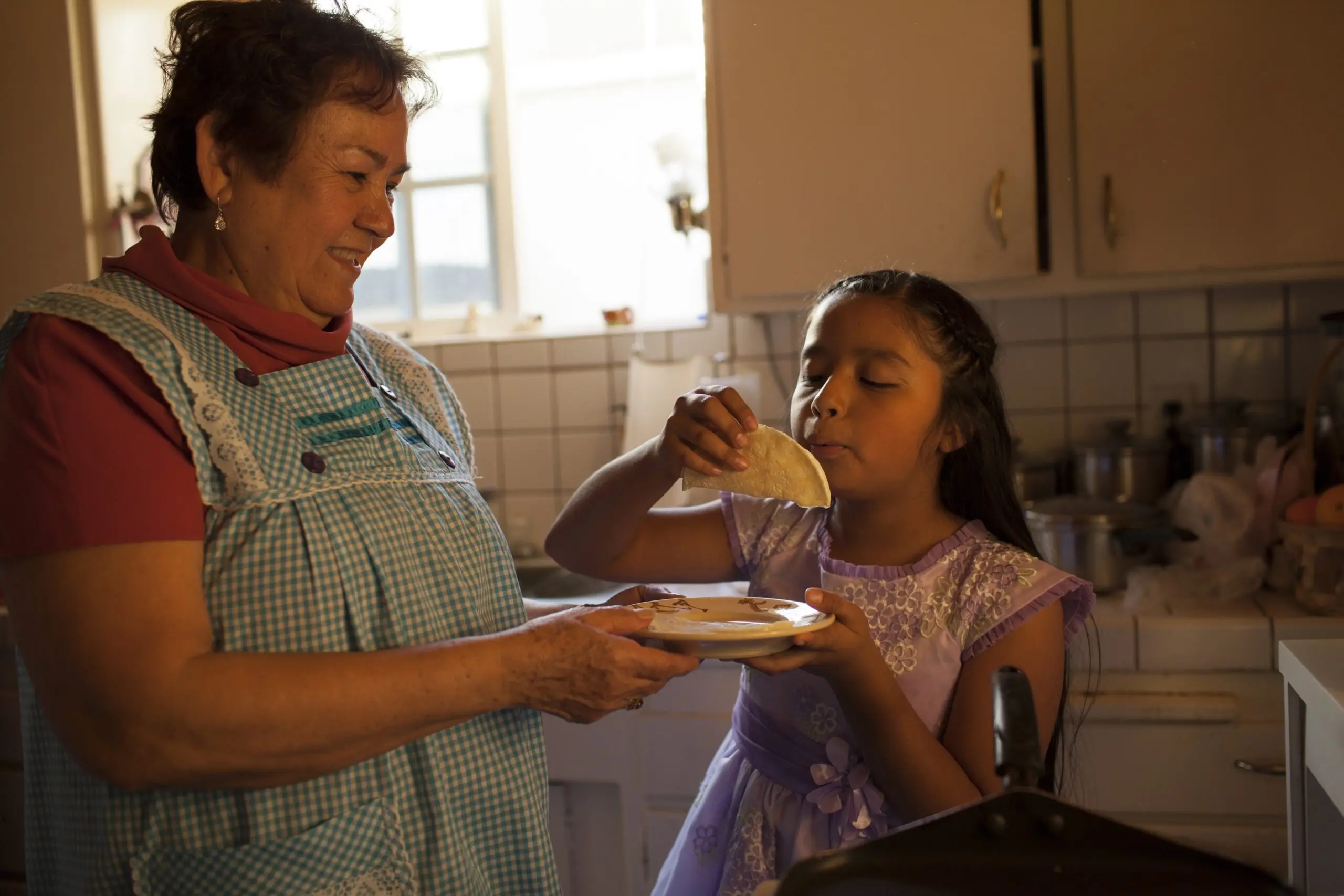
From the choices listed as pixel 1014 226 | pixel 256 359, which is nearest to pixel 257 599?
pixel 256 359

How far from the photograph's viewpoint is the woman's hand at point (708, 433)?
47.1 inches

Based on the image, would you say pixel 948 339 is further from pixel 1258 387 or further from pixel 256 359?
pixel 1258 387

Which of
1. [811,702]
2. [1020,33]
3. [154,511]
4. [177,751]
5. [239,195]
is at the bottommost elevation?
[811,702]

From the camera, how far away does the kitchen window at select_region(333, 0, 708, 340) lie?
2.80 meters

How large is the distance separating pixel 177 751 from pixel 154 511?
7.6 inches

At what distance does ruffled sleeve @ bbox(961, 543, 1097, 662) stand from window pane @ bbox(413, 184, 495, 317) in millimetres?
2015

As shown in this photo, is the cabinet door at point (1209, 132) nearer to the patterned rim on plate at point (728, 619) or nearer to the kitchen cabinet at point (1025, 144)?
the kitchen cabinet at point (1025, 144)

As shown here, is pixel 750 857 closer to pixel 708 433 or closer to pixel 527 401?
pixel 708 433

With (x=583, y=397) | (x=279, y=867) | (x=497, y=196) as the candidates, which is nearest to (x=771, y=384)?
(x=583, y=397)

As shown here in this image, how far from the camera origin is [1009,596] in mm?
1146

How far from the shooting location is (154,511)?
34.4 inches

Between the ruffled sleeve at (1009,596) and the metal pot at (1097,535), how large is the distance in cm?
88

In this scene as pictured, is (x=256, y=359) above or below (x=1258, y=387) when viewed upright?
above

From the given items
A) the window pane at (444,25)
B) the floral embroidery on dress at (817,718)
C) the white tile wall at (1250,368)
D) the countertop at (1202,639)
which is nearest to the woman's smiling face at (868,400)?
the floral embroidery on dress at (817,718)
